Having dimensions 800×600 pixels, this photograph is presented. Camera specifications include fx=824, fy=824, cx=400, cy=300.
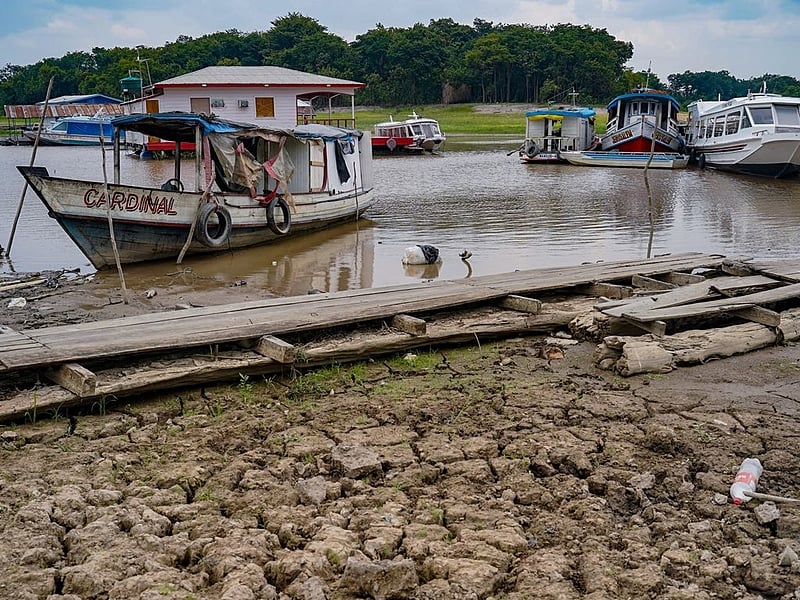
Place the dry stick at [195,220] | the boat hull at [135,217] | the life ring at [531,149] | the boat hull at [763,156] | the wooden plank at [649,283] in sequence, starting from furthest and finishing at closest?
the life ring at [531,149] → the boat hull at [763,156] → the dry stick at [195,220] → the boat hull at [135,217] → the wooden plank at [649,283]

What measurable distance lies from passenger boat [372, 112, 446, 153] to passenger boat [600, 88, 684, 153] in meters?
8.75

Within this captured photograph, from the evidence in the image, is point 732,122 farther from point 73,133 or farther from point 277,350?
point 73,133

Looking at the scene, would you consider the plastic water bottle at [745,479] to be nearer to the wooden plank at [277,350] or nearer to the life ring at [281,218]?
the wooden plank at [277,350]

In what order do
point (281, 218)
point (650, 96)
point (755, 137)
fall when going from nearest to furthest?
1. point (281, 218)
2. point (755, 137)
3. point (650, 96)

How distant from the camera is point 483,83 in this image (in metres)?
75.6

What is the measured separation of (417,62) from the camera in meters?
72.9

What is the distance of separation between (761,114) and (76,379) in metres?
28.0

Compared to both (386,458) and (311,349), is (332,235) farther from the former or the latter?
(386,458)

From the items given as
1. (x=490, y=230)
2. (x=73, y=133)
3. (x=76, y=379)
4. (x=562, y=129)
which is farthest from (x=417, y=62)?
(x=76, y=379)

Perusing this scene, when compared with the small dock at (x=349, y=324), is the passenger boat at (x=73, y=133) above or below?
above

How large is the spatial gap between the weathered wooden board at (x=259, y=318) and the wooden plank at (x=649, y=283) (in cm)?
16

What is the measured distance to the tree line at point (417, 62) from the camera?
73062 mm

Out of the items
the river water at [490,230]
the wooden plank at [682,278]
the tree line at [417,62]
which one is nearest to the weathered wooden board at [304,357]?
the wooden plank at [682,278]

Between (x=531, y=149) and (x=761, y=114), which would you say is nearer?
(x=761, y=114)
